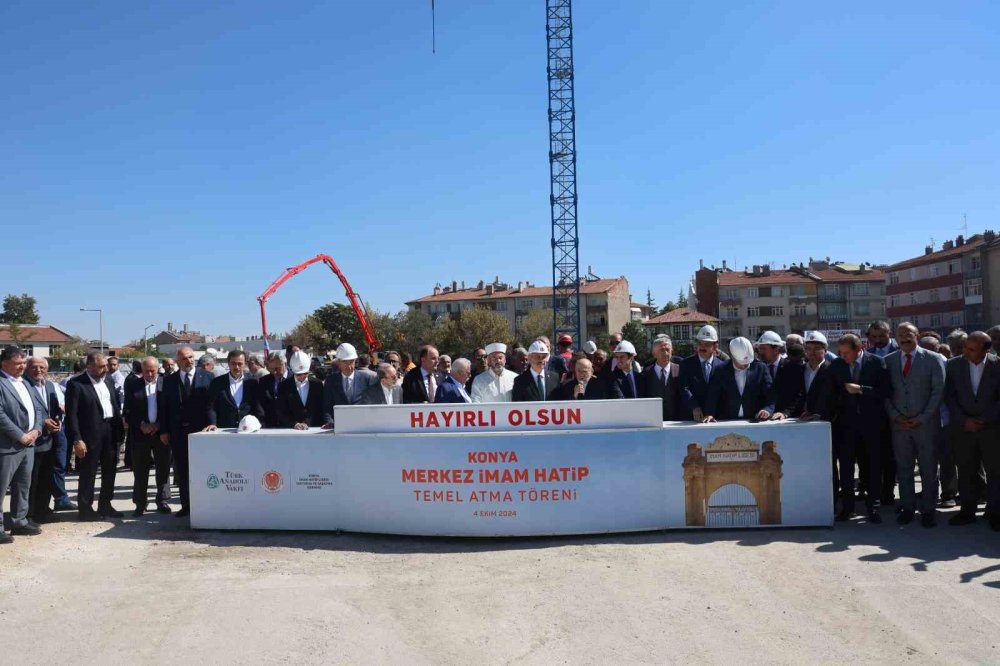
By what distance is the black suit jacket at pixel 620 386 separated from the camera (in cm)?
779

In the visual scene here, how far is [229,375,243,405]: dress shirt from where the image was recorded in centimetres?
876

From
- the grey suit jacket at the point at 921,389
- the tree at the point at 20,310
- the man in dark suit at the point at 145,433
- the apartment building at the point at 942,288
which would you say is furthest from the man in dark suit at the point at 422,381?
the tree at the point at 20,310

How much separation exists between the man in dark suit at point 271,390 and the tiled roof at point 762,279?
84.8m

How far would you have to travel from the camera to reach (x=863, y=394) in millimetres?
7434

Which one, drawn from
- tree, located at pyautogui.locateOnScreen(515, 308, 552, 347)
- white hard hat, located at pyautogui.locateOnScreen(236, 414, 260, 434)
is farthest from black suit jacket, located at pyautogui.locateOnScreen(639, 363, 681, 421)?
tree, located at pyautogui.locateOnScreen(515, 308, 552, 347)

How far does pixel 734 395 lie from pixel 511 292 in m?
86.1

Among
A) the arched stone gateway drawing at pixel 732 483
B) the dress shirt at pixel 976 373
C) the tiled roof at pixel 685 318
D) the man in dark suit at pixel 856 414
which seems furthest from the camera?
the tiled roof at pixel 685 318

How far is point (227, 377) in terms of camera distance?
8641mm

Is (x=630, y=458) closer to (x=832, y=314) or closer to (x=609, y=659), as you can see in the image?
(x=609, y=659)

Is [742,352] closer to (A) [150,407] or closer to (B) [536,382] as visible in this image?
(B) [536,382]

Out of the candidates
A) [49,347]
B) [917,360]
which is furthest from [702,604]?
[49,347]

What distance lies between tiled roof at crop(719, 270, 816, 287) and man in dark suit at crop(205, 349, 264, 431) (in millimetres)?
84987

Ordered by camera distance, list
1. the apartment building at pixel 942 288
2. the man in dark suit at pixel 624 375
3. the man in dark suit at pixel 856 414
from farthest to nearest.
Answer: the apartment building at pixel 942 288
the man in dark suit at pixel 624 375
the man in dark suit at pixel 856 414

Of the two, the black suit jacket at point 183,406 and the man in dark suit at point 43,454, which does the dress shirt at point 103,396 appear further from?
the black suit jacket at point 183,406
